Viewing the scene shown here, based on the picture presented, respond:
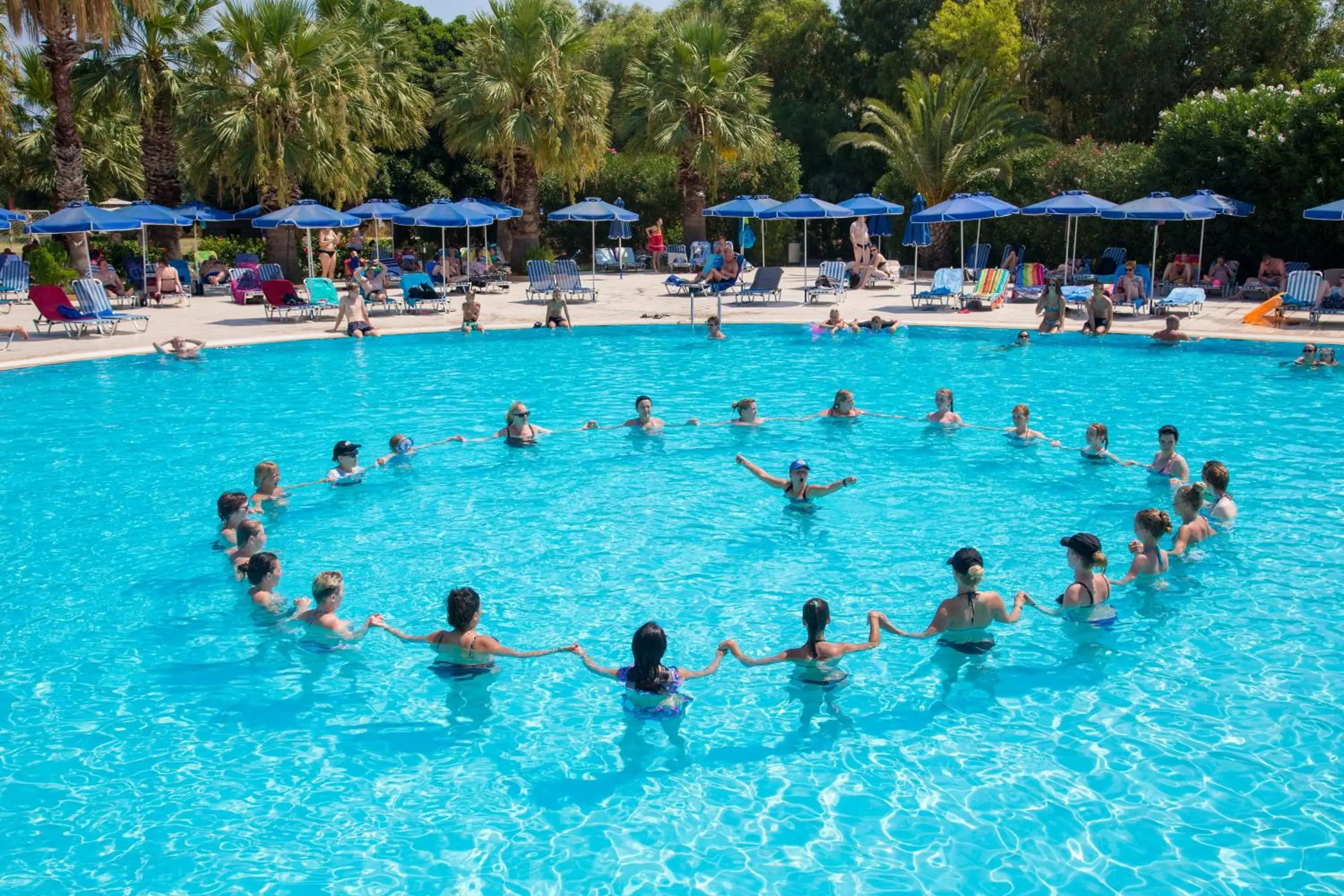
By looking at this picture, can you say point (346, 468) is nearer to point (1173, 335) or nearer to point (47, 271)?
point (1173, 335)

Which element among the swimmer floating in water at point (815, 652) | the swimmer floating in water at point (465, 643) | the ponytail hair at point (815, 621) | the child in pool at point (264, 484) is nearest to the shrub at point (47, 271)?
the child in pool at point (264, 484)

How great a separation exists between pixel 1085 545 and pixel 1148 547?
1.12 m

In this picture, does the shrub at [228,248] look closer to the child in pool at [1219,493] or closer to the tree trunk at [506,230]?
the tree trunk at [506,230]

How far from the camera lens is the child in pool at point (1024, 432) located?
13.5 m

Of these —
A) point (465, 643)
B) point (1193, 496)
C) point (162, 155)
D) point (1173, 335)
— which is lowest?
point (465, 643)

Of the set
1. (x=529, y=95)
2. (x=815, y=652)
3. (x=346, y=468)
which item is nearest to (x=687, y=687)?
(x=815, y=652)

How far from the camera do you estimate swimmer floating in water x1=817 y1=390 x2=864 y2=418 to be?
14430mm

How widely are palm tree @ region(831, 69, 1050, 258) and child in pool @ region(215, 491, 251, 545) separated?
24.3 m

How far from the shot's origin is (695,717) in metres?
7.35

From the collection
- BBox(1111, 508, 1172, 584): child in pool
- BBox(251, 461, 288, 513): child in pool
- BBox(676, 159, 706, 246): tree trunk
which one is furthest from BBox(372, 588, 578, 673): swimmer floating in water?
BBox(676, 159, 706, 246): tree trunk

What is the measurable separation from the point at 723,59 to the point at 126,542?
2353cm

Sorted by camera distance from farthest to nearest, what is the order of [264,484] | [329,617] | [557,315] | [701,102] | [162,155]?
[162,155], [701,102], [557,315], [264,484], [329,617]

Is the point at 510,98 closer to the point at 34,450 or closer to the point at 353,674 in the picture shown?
the point at 34,450

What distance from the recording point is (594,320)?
23875 mm
